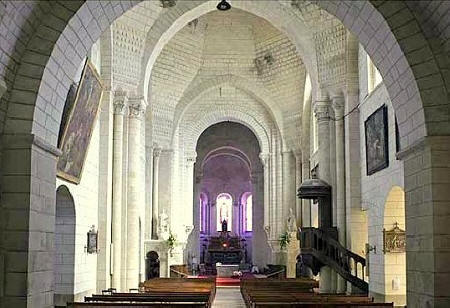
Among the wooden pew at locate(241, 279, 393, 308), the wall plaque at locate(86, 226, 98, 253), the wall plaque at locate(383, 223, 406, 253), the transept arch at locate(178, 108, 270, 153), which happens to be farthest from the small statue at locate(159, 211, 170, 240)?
the wall plaque at locate(383, 223, 406, 253)

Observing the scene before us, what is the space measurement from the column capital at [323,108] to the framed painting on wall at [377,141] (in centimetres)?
290

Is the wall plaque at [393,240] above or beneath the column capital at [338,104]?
beneath

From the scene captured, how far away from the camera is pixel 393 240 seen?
17.1 m

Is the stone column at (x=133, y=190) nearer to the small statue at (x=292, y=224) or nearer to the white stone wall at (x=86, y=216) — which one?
the white stone wall at (x=86, y=216)

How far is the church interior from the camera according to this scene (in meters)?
10.1

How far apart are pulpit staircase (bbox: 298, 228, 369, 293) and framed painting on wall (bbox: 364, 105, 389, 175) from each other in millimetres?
2729

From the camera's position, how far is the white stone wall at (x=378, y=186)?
1666 cm

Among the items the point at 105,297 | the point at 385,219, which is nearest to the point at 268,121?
the point at 385,219

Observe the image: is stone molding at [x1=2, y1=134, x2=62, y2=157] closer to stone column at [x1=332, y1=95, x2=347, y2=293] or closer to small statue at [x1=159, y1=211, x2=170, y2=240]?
stone column at [x1=332, y1=95, x2=347, y2=293]

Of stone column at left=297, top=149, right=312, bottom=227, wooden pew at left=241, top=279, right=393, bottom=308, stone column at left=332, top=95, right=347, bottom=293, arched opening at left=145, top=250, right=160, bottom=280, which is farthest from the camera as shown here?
arched opening at left=145, top=250, right=160, bottom=280

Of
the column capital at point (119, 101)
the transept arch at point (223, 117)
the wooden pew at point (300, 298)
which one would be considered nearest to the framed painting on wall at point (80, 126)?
the column capital at point (119, 101)

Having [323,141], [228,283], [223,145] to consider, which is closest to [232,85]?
[228,283]

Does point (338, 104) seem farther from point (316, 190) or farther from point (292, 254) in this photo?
point (292, 254)

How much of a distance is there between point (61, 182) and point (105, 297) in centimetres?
290
